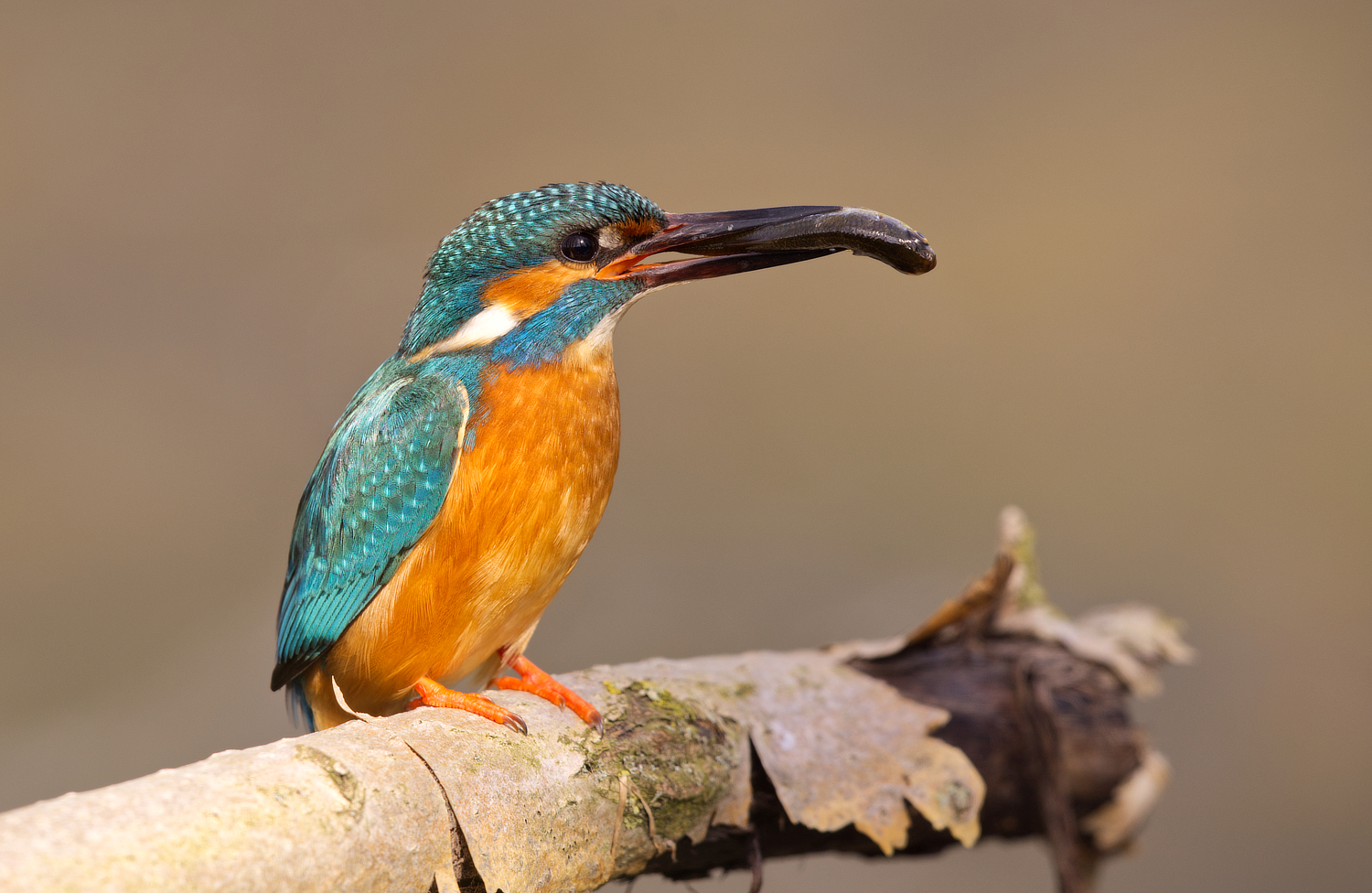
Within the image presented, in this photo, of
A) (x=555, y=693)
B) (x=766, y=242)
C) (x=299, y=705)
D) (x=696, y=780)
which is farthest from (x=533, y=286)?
(x=299, y=705)

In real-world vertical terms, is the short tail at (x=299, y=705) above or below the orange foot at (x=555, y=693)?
below

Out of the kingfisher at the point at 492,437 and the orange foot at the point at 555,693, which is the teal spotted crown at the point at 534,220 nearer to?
the kingfisher at the point at 492,437

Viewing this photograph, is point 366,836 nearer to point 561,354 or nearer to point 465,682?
point 561,354

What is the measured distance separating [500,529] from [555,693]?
288 millimetres

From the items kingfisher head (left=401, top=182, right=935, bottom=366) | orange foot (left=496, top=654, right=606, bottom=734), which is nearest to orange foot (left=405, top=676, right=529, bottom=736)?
orange foot (left=496, top=654, right=606, bottom=734)

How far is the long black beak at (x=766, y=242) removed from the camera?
179 centimetres

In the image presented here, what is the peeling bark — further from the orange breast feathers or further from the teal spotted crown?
the teal spotted crown

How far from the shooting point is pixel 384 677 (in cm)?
190

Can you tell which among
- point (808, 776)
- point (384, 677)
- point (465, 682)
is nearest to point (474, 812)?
point (384, 677)

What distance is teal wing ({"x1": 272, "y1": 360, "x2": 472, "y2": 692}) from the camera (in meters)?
1.79

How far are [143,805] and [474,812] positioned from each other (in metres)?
0.42

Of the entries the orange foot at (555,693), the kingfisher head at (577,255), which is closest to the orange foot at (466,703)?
the orange foot at (555,693)

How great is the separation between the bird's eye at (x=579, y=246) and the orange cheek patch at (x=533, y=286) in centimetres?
2

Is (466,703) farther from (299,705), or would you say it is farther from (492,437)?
(299,705)
